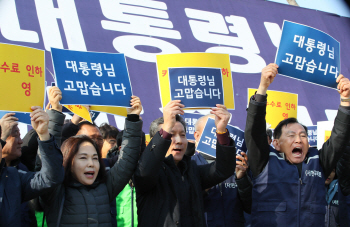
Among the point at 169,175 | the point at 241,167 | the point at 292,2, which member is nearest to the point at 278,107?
the point at 241,167

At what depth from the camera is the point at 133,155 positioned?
2357mm

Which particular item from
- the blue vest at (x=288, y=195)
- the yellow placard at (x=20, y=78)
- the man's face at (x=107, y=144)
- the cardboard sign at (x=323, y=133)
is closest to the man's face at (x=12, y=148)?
the yellow placard at (x=20, y=78)

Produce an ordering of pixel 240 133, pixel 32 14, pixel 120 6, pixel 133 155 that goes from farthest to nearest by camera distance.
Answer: pixel 120 6 < pixel 32 14 < pixel 240 133 < pixel 133 155

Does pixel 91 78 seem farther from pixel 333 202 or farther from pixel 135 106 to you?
pixel 333 202

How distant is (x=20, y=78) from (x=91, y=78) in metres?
0.46

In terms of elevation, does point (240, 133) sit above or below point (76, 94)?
below

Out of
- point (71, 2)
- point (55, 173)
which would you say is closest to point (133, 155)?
point (55, 173)

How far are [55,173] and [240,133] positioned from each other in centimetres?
171

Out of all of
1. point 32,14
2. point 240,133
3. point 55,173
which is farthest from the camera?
point 32,14

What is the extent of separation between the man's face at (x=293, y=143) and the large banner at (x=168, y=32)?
3198 millimetres

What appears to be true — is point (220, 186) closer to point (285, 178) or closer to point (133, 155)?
point (285, 178)

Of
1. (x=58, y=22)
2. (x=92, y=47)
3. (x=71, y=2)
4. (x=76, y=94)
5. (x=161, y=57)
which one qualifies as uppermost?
(x=71, y=2)

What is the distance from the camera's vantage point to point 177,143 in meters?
2.54

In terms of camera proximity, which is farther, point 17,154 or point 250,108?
point 17,154
